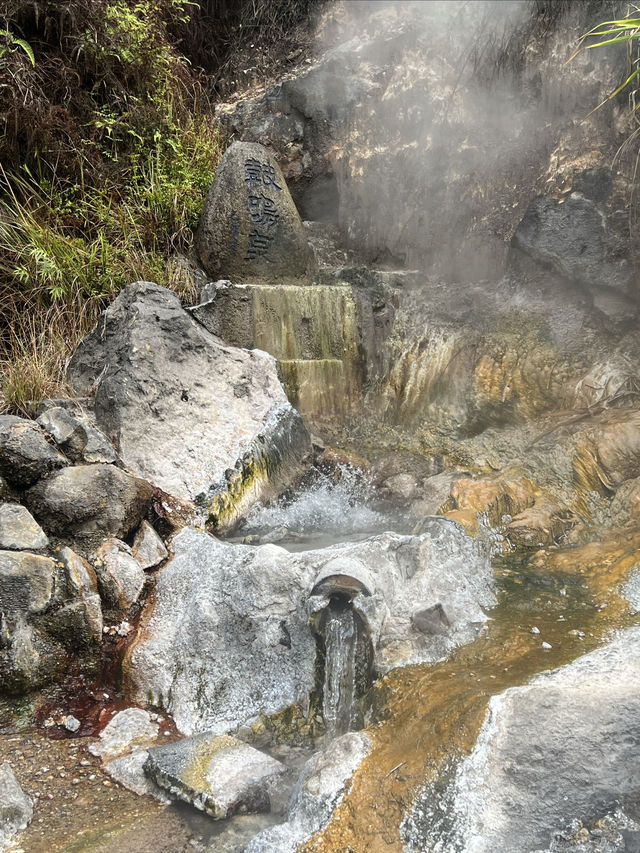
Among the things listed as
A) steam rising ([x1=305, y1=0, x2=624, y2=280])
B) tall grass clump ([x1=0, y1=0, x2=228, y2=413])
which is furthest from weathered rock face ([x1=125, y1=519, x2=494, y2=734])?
steam rising ([x1=305, y1=0, x2=624, y2=280])

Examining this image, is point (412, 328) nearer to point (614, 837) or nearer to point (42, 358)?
point (42, 358)

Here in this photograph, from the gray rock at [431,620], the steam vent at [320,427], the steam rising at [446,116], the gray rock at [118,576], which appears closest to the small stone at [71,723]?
the steam vent at [320,427]

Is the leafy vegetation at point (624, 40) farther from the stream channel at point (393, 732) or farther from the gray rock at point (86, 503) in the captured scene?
the gray rock at point (86, 503)

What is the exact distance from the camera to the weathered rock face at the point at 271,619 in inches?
104

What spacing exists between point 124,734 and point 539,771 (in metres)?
1.58

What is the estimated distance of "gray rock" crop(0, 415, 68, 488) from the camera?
124 inches

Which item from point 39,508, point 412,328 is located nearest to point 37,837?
point 39,508

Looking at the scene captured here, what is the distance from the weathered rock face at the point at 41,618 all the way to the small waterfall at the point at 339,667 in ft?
3.39

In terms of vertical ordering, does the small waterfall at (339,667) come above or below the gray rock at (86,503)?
below

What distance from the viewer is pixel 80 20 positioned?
5.84 meters

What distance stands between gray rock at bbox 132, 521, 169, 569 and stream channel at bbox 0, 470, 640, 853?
0.89 metres

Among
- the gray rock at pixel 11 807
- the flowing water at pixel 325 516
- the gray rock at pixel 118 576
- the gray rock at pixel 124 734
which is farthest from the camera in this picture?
the flowing water at pixel 325 516

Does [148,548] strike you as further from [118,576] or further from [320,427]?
[320,427]

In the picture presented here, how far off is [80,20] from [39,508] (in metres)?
4.96
